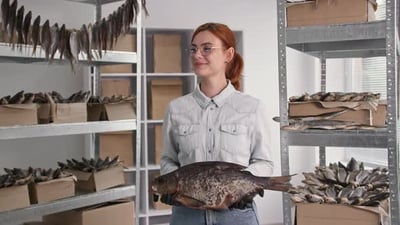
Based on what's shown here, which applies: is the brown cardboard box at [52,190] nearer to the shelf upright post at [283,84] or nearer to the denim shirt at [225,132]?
the denim shirt at [225,132]

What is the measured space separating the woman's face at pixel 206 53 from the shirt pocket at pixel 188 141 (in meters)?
0.19

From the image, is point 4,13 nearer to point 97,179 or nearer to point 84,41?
point 84,41

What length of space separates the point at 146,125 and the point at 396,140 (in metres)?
2.30

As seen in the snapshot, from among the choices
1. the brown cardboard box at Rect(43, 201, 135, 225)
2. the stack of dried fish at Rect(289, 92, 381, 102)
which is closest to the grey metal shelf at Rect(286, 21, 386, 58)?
the stack of dried fish at Rect(289, 92, 381, 102)

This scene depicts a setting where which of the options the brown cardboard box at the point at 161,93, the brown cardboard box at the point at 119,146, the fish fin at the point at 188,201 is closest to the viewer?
the fish fin at the point at 188,201

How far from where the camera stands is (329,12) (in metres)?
1.78

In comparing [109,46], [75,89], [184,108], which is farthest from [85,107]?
[184,108]

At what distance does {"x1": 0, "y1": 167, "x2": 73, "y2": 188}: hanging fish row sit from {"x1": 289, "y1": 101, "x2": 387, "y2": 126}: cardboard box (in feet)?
4.61

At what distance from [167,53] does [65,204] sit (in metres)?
1.70

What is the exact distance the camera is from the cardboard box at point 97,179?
2.69 m

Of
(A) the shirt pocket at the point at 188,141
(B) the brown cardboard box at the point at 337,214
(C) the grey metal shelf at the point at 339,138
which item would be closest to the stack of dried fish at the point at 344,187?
(B) the brown cardboard box at the point at 337,214

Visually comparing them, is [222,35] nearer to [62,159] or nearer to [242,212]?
[242,212]

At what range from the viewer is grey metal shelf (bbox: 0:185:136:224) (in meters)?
2.20

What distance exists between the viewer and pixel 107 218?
8.95ft
